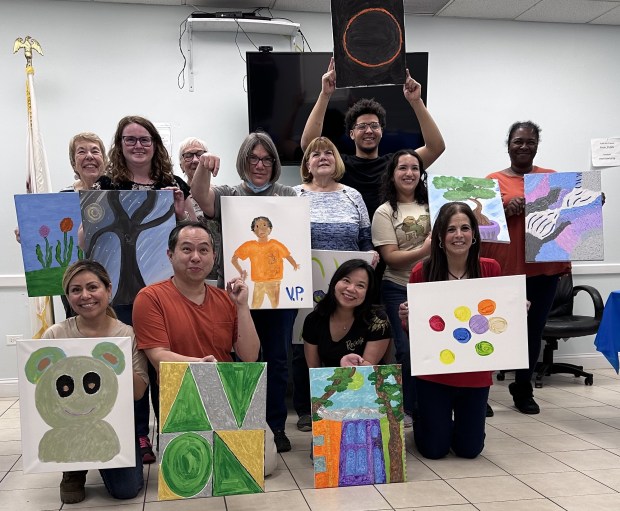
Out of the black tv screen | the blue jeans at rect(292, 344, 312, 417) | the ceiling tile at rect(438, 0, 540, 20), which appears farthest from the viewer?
the ceiling tile at rect(438, 0, 540, 20)

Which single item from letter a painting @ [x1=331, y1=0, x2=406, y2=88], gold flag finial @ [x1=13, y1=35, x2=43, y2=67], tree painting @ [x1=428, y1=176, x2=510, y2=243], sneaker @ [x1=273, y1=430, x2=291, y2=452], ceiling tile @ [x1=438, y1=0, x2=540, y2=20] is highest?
ceiling tile @ [x1=438, y1=0, x2=540, y2=20]

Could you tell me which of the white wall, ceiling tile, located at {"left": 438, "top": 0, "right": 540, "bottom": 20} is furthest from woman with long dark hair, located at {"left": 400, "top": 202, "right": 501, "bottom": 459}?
ceiling tile, located at {"left": 438, "top": 0, "right": 540, "bottom": 20}

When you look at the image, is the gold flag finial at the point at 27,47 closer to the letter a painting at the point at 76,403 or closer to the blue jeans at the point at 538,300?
the letter a painting at the point at 76,403

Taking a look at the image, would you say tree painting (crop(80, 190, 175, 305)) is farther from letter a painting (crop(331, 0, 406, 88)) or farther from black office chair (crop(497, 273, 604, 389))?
black office chair (crop(497, 273, 604, 389))

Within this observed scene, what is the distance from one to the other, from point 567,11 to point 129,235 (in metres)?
3.71

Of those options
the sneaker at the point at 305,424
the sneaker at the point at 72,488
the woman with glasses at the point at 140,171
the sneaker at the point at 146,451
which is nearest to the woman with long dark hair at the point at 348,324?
the sneaker at the point at 305,424

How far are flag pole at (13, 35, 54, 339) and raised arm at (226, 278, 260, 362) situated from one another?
1794 millimetres

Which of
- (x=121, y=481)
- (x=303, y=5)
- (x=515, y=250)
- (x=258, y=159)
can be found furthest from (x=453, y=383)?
(x=303, y=5)

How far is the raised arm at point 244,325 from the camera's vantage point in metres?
2.35

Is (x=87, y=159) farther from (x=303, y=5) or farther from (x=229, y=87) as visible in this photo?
(x=303, y=5)

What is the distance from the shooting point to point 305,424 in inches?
125

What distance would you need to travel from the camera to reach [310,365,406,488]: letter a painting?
93.8 inches

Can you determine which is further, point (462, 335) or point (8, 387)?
point (8, 387)

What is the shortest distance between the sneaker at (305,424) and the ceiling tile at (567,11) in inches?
130
